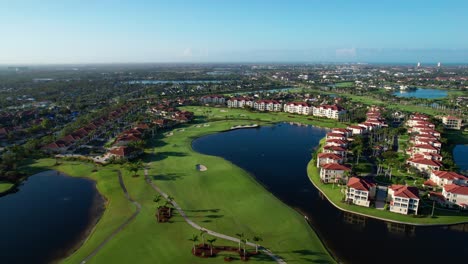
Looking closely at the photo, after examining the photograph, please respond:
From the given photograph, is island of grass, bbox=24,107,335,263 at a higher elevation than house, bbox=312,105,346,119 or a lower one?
lower

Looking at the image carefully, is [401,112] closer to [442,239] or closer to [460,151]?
[460,151]

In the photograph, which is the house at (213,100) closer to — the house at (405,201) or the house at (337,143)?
the house at (337,143)

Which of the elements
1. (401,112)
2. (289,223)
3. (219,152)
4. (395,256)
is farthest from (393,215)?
(401,112)

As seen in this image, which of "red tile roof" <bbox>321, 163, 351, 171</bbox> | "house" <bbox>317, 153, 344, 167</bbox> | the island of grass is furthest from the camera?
"house" <bbox>317, 153, 344, 167</bbox>

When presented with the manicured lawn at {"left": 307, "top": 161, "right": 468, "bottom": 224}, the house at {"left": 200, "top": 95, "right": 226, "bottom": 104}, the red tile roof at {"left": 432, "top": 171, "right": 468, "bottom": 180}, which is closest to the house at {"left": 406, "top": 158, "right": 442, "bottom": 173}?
the red tile roof at {"left": 432, "top": 171, "right": 468, "bottom": 180}

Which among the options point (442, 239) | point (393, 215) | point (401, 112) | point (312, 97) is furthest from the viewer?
point (312, 97)

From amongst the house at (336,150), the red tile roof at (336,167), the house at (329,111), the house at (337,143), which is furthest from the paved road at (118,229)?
the house at (329,111)

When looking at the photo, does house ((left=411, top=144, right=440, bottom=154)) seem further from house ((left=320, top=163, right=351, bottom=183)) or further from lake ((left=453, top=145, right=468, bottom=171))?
house ((left=320, top=163, right=351, bottom=183))
